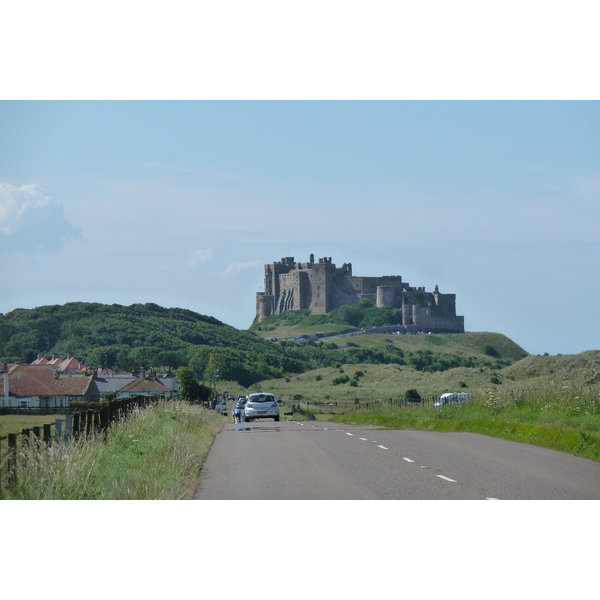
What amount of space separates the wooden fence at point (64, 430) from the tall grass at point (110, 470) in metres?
0.09

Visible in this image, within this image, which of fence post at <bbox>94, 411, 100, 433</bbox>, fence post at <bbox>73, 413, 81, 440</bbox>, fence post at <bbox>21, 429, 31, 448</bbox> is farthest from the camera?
fence post at <bbox>94, 411, 100, 433</bbox>

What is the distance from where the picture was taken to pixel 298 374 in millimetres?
128875

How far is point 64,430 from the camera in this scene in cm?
1573

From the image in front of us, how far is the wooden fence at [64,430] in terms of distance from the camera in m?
10.5

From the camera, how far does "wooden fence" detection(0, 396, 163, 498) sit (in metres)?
10.5

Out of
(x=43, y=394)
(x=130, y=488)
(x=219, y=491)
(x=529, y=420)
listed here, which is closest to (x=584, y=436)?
(x=529, y=420)

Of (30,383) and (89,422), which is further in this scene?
(30,383)

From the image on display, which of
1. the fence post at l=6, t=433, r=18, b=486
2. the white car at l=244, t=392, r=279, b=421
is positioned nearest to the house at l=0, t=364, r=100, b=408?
the white car at l=244, t=392, r=279, b=421

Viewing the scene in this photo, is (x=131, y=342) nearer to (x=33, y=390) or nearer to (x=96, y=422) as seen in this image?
(x=33, y=390)

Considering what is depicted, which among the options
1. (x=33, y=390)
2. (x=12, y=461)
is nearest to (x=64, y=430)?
(x=12, y=461)

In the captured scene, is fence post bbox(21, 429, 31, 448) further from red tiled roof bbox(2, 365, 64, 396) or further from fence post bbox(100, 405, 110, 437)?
red tiled roof bbox(2, 365, 64, 396)

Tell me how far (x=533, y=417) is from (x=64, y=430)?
1283cm

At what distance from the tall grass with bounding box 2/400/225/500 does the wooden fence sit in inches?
3.7

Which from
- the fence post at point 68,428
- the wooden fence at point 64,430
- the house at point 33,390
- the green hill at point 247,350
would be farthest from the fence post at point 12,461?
the green hill at point 247,350
